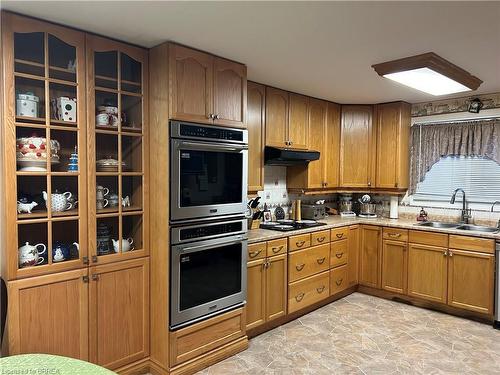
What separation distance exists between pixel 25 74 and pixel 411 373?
3304mm

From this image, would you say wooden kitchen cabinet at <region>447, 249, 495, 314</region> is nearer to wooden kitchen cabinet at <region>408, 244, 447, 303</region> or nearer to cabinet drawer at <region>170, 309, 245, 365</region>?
wooden kitchen cabinet at <region>408, 244, 447, 303</region>

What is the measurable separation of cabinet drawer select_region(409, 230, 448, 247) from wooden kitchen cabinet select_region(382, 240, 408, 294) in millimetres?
134

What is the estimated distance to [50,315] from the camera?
219 cm

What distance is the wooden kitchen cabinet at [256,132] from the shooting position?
3484 mm

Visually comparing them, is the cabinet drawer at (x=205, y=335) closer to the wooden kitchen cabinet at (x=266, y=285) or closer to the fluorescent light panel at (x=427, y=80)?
the wooden kitchen cabinet at (x=266, y=285)

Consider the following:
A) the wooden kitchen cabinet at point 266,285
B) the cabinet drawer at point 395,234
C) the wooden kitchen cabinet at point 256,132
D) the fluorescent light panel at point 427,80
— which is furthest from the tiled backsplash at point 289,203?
the fluorescent light panel at point 427,80

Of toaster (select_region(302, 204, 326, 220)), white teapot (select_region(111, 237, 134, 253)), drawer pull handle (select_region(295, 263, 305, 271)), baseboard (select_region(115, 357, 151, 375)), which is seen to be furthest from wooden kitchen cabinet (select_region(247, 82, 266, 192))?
baseboard (select_region(115, 357, 151, 375))

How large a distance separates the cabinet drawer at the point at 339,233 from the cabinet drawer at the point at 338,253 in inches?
1.8

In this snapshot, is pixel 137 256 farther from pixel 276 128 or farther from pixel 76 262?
pixel 276 128

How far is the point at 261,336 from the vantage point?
3289 millimetres

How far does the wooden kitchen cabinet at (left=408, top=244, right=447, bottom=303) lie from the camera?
3826 mm

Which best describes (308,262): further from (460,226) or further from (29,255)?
(29,255)

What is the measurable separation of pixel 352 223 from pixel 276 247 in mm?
1427

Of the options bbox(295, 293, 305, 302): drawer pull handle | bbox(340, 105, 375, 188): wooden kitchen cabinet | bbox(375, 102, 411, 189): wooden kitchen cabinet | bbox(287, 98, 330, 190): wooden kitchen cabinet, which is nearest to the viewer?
bbox(295, 293, 305, 302): drawer pull handle
